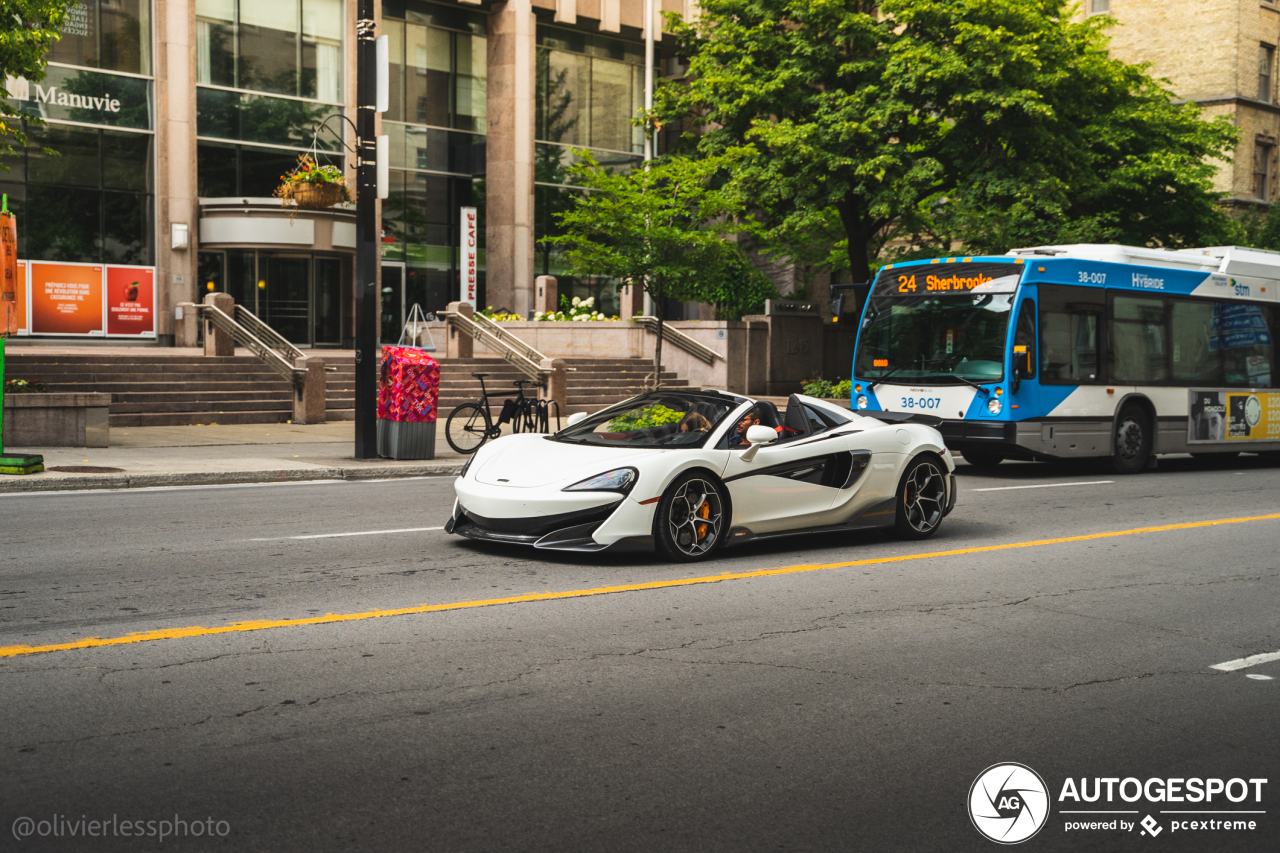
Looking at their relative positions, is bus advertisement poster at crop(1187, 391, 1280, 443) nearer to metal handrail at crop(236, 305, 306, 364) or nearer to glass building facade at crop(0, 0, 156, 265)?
metal handrail at crop(236, 305, 306, 364)

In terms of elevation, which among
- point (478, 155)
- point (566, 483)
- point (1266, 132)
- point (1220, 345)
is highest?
point (1266, 132)

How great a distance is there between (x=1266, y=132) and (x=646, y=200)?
125ft

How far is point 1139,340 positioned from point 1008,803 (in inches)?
581

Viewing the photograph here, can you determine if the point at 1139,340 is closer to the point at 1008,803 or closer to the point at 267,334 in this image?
the point at 1008,803

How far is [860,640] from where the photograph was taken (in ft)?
21.7

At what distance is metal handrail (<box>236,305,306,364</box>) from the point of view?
2416 cm

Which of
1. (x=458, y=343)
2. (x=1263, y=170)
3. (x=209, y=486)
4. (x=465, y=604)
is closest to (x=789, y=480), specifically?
(x=465, y=604)

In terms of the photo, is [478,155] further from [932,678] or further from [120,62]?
[932,678]

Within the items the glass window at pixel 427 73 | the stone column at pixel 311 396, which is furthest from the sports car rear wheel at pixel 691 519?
the glass window at pixel 427 73

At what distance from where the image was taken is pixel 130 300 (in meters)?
30.9

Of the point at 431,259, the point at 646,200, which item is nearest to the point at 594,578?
the point at 646,200

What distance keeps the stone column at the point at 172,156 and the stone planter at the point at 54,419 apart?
15.8 meters

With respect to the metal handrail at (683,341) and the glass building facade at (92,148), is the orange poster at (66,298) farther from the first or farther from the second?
the metal handrail at (683,341)

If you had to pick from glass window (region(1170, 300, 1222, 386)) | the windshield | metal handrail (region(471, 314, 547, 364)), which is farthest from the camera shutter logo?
metal handrail (region(471, 314, 547, 364))
